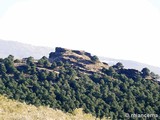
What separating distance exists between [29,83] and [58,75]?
1262cm

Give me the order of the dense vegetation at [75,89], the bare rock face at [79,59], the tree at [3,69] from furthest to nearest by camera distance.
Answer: the bare rock face at [79,59] < the tree at [3,69] < the dense vegetation at [75,89]

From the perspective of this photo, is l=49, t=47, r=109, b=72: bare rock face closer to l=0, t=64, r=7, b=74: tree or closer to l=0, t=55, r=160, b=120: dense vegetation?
l=0, t=55, r=160, b=120: dense vegetation

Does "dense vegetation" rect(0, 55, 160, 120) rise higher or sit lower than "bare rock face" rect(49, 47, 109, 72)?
lower

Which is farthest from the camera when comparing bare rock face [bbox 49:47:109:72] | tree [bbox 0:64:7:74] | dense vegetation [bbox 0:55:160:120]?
bare rock face [bbox 49:47:109:72]

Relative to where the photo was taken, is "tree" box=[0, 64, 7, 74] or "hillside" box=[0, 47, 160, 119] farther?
"tree" box=[0, 64, 7, 74]

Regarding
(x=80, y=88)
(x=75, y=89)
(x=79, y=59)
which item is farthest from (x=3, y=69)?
(x=79, y=59)

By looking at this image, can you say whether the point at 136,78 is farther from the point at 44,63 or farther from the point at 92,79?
the point at 44,63

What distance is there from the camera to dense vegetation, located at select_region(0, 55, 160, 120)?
257 feet

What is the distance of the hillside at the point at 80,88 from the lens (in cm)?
7825

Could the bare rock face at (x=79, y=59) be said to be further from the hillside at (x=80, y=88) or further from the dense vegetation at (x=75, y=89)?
the dense vegetation at (x=75, y=89)

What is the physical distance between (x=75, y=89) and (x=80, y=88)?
168 centimetres

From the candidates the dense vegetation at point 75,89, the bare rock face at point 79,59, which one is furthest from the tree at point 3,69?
the bare rock face at point 79,59

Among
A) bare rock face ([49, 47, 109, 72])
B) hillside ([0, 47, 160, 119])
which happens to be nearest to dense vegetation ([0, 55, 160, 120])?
hillside ([0, 47, 160, 119])

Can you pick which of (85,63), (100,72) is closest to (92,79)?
(100,72)
